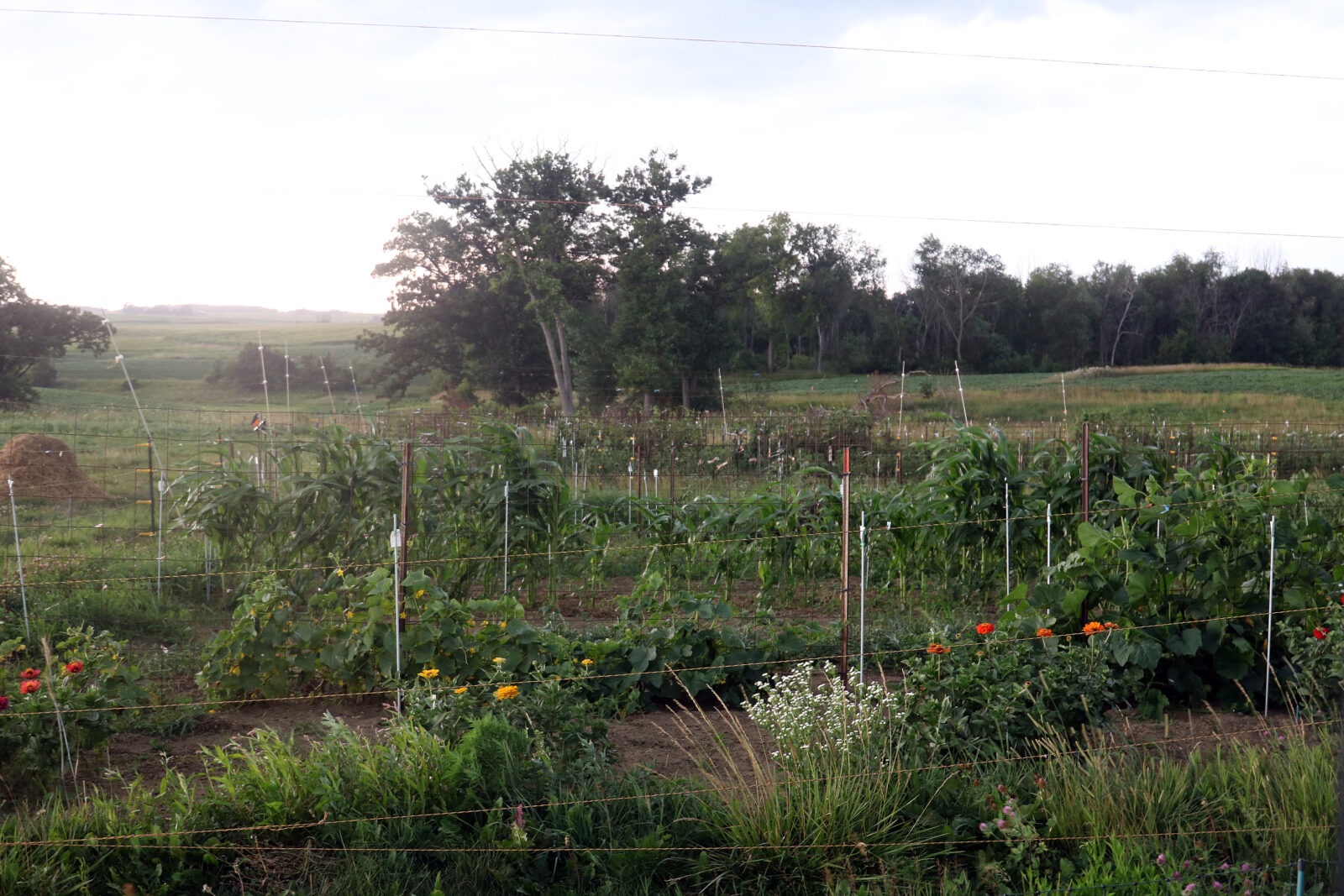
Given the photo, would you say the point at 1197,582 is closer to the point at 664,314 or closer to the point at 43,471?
the point at 43,471

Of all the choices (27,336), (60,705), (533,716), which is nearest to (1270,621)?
(533,716)

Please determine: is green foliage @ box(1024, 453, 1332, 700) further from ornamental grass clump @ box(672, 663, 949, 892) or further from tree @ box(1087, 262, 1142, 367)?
tree @ box(1087, 262, 1142, 367)

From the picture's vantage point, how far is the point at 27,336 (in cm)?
1342

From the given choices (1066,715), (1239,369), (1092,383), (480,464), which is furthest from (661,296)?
(1066,715)

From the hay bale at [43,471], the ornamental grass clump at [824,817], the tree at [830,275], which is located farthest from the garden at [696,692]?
the tree at [830,275]

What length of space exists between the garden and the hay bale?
12.3 feet

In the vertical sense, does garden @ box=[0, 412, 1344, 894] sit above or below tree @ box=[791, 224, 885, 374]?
below

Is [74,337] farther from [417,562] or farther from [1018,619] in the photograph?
[1018,619]

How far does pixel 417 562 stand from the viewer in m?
4.12

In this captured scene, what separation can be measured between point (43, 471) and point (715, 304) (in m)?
9.33

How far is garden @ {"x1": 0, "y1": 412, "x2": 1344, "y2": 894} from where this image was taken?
2.22 metres

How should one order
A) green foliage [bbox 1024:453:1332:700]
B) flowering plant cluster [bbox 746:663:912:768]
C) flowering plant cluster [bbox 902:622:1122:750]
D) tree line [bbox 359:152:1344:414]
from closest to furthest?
flowering plant cluster [bbox 746:663:912:768] → flowering plant cluster [bbox 902:622:1122:750] → green foliage [bbox 1024:453:1332:700] → tree line [bbox 359:152:1344:414]

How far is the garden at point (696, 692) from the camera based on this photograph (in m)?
2.22

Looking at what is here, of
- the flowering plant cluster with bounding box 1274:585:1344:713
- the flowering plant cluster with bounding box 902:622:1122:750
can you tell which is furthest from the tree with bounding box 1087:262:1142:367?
the flowering plant cluster with bounding box 902:622:1122:750
